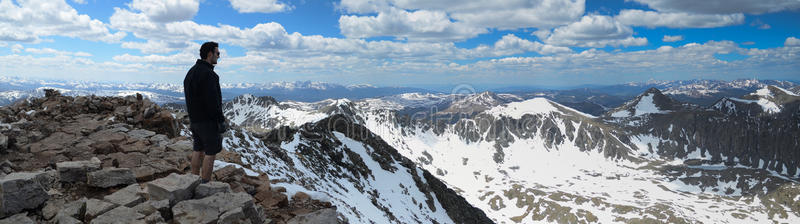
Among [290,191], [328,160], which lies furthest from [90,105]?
[328,160]

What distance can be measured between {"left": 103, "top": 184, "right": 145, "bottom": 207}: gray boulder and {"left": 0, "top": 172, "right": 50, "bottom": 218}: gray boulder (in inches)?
44.4

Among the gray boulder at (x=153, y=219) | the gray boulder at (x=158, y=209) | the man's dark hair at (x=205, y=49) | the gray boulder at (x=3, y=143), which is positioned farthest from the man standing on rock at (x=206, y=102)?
the gray boulder at (x=3, y=143)

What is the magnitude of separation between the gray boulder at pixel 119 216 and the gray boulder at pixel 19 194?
157 centimetres

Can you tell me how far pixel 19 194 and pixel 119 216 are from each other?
1.88m

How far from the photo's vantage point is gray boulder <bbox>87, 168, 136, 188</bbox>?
9078mm

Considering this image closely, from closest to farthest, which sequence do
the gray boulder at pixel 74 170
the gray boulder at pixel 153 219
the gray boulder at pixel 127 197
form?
the gray boulder at pixel 153 219 < the gray boulder at pixel 127 197 < the gray boulder at pixel 74 170

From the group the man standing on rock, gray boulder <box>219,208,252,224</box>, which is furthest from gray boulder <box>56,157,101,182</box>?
gray boulder <box>219,208,252,224</box>

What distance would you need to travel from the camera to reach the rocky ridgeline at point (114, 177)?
24.9ft

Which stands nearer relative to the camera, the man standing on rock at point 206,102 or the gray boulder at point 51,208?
the gray boulder at point 51,208

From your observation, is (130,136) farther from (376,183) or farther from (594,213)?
(594,213)

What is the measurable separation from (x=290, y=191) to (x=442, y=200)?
49353 mm

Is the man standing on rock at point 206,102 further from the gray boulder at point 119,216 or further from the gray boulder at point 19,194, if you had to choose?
the gray boulder at point 19,194

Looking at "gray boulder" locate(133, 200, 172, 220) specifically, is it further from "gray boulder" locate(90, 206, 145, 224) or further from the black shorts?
the black shorts

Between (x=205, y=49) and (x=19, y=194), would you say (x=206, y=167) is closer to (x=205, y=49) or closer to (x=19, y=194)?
(x=205, y=49)
